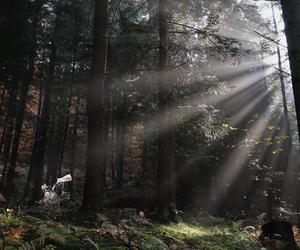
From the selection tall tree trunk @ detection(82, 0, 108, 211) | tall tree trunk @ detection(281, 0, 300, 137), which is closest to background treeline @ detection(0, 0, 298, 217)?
tall tree trunk @ detection(82, 0, 108, 211)

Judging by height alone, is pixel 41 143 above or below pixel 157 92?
below

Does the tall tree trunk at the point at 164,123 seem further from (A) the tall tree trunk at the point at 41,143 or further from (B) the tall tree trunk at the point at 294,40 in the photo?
(B) the tall tree trunk at the point at 294,40

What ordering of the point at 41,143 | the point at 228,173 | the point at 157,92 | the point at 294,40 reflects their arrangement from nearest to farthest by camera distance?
1. the point at 294,40
2. the point at 157,92
3. the point at 41,143
4. the point at 228,173

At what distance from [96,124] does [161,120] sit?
11.5 feet

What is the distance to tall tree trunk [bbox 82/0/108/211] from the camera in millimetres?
9383

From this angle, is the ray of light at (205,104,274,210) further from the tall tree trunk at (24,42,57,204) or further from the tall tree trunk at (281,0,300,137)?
the tall tree trunk at (281,0,300,137)

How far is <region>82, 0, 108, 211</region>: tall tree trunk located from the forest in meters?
0.03

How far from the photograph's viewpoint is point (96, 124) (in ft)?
31.6

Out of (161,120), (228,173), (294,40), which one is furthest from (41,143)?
(294,40)

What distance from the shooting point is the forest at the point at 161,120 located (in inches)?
250

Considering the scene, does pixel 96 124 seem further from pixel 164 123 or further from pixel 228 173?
pixel 228 173

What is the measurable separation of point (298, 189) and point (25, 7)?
2114 centimetres

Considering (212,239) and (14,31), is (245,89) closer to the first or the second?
Result: (14,31)

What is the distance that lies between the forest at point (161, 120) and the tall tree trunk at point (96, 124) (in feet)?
0.09
